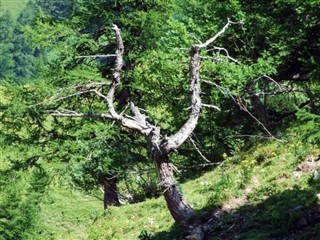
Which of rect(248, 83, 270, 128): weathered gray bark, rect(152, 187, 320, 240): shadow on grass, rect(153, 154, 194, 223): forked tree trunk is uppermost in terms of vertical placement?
rect(248, 83, 270, 128): weathered gray bark

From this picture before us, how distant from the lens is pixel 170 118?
59.4 ft

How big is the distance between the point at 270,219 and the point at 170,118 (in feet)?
28.6

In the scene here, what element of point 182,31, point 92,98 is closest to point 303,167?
point 182,31

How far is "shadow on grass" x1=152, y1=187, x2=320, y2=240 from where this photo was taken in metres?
9.10

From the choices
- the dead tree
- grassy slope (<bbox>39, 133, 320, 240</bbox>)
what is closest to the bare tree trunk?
grassy slope (<bbox>39, 133, 320, 240</bbox>)

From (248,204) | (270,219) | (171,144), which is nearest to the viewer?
(270,219)

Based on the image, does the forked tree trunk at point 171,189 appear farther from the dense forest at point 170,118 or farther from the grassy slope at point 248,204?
the grassy slope at point 248,204

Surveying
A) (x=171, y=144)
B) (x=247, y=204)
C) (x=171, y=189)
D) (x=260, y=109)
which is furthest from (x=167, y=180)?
(x=260, y=109)

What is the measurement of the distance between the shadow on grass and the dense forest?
4cm

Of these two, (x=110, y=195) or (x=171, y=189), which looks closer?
(x=171, y=189)

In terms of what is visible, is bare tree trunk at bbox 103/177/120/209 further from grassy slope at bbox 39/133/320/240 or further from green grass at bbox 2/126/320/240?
green grass at bbox 2/126/320/240

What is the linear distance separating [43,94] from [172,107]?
14.0ft

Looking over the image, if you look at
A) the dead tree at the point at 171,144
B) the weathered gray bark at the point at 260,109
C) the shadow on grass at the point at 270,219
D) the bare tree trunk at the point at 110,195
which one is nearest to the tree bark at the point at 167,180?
the dead tree at the point at 171,144

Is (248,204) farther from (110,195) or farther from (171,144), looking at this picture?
(110,195)
